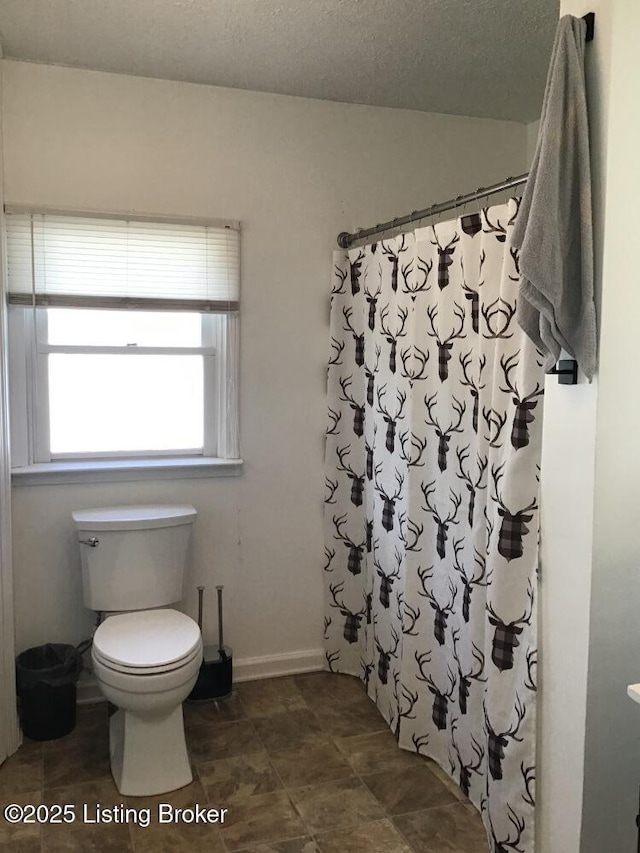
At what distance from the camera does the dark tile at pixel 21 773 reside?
237 centimetres

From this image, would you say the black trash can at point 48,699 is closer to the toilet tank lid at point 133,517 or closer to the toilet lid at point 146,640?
the toilet lid at point 146,640

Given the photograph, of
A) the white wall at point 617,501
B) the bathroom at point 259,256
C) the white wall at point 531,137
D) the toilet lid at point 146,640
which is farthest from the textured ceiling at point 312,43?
the toilet lid at point 146,640

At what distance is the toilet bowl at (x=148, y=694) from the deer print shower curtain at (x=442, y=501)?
0.77m

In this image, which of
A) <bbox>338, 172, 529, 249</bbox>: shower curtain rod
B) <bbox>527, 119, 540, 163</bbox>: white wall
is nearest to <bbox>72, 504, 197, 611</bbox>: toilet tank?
<bbox>338, 172, 529, 249</bbox>: shower curtain rod

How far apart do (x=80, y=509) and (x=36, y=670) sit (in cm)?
60

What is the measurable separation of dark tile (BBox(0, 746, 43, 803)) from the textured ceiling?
8.04ft

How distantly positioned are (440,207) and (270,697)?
2005 mm

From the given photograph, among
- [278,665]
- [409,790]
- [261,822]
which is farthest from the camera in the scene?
[278,665]

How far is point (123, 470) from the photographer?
290 cm

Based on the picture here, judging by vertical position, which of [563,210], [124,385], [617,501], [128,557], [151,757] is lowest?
[151,757]

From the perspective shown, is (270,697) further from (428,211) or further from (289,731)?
(428,211)

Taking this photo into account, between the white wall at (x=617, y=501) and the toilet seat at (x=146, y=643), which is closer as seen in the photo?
the white wall at (x=617, y=501)

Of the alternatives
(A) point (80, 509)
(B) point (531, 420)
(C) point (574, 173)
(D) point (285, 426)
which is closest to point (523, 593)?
(B) point (531, 420)

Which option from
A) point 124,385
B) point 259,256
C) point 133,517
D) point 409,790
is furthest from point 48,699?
point 259,256
